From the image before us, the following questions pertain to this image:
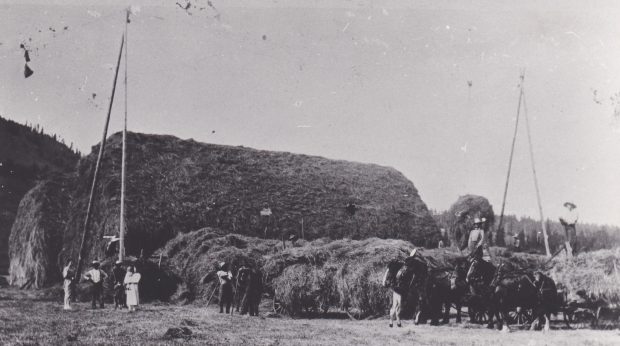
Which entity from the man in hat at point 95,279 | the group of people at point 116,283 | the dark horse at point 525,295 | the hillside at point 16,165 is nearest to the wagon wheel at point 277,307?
the group of people at point 116,283

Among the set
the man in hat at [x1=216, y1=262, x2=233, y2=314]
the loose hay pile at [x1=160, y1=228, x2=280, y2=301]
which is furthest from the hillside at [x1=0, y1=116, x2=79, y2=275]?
the man in hat at [x1=216, y1=262, x2=233, y2=314]

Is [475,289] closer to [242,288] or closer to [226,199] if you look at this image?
[242,288]

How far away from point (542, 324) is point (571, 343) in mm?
2893

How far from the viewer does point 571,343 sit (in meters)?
8.55

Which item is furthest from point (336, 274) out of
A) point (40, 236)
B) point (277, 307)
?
point (40, 236)

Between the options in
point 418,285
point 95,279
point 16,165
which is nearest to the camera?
point 418,285

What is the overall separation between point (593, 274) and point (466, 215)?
1887 centimetres

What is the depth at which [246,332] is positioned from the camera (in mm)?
9766

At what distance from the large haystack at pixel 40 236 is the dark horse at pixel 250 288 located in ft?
38.2

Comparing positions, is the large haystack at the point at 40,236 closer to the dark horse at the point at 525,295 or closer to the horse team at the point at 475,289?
the horse team at the point at 475,289

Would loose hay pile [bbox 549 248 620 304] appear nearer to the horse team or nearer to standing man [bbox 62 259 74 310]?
the horse team

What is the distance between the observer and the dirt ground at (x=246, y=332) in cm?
837

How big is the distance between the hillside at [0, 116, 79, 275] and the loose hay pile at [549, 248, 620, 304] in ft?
94.6

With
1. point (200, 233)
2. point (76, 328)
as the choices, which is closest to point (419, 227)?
point (200, 233)
